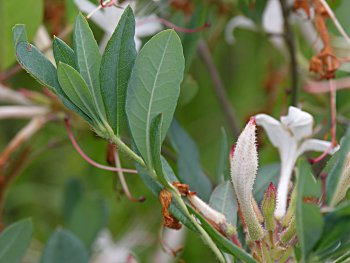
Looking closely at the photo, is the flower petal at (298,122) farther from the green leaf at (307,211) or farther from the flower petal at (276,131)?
the green leaf at (307,211)

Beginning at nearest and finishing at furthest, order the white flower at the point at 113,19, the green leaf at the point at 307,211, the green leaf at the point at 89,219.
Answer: the green leaf at the point at 307,211
the white flower at the point at 113,19
the green leaf at the point at 89,219

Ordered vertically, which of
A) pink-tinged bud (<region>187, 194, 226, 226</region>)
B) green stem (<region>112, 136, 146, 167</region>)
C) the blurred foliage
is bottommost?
the blurred foliage

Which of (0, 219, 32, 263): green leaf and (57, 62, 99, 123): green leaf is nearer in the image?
(57, 62, 99, 123): green leaf

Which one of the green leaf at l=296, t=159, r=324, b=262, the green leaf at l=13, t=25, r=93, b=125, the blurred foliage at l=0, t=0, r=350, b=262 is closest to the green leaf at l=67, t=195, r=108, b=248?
the blurred foliage at l=0, t=0, r=350, b=262

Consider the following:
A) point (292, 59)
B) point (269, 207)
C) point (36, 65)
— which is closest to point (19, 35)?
point (36, 65)

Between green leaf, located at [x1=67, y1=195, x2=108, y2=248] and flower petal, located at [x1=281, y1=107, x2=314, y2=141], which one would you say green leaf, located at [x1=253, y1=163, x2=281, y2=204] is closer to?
flower petal, located at [x1=281, y1=107, x2=314, y2=141]

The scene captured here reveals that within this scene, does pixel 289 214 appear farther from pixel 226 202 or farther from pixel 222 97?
pixel 222 97

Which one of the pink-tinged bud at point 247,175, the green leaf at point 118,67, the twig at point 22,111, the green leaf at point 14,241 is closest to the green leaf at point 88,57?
the green leaf at point 118,67
